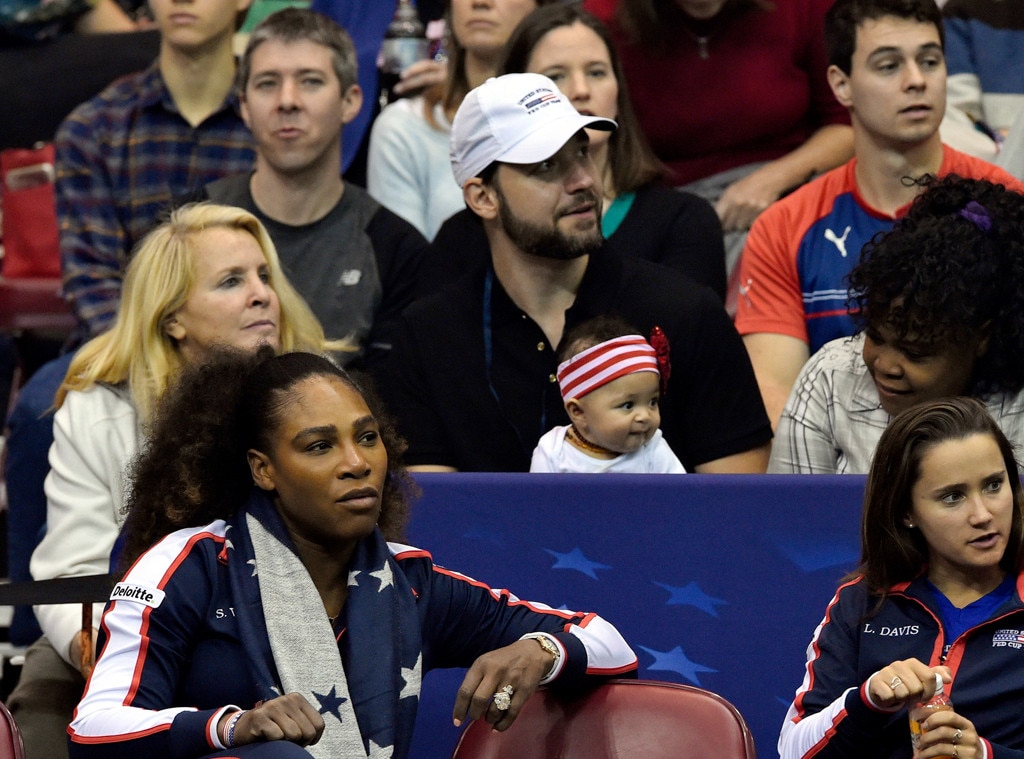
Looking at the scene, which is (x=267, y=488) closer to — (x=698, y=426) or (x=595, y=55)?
(x=698, y=426)

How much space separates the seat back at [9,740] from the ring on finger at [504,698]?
2.43 ft

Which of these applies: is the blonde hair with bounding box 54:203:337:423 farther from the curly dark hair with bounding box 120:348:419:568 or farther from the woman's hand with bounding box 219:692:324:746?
the woman's hand with bounding box 219:692:324:746

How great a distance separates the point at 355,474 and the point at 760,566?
0.95 m

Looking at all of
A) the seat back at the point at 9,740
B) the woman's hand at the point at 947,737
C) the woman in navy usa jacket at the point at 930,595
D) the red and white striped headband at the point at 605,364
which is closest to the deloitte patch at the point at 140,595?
the seat back at the point at 9,740

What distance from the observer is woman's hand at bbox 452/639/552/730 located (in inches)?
101

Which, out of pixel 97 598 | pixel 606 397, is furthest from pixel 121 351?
pixel 606 397

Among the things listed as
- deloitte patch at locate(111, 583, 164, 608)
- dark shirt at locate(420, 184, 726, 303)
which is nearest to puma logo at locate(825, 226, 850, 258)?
dark shirt at locate(420, 184, 726, 303)

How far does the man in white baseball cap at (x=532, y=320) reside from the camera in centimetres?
384

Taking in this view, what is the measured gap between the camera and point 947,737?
2.48 meters

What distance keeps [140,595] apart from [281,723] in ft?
1.19

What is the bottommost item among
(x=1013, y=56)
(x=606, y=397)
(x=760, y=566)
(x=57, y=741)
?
(x=57, y=741)

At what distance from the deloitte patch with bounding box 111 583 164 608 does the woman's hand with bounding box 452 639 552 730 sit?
0.48 meters

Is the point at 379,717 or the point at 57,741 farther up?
the point at 379,717

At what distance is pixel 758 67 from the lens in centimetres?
498
